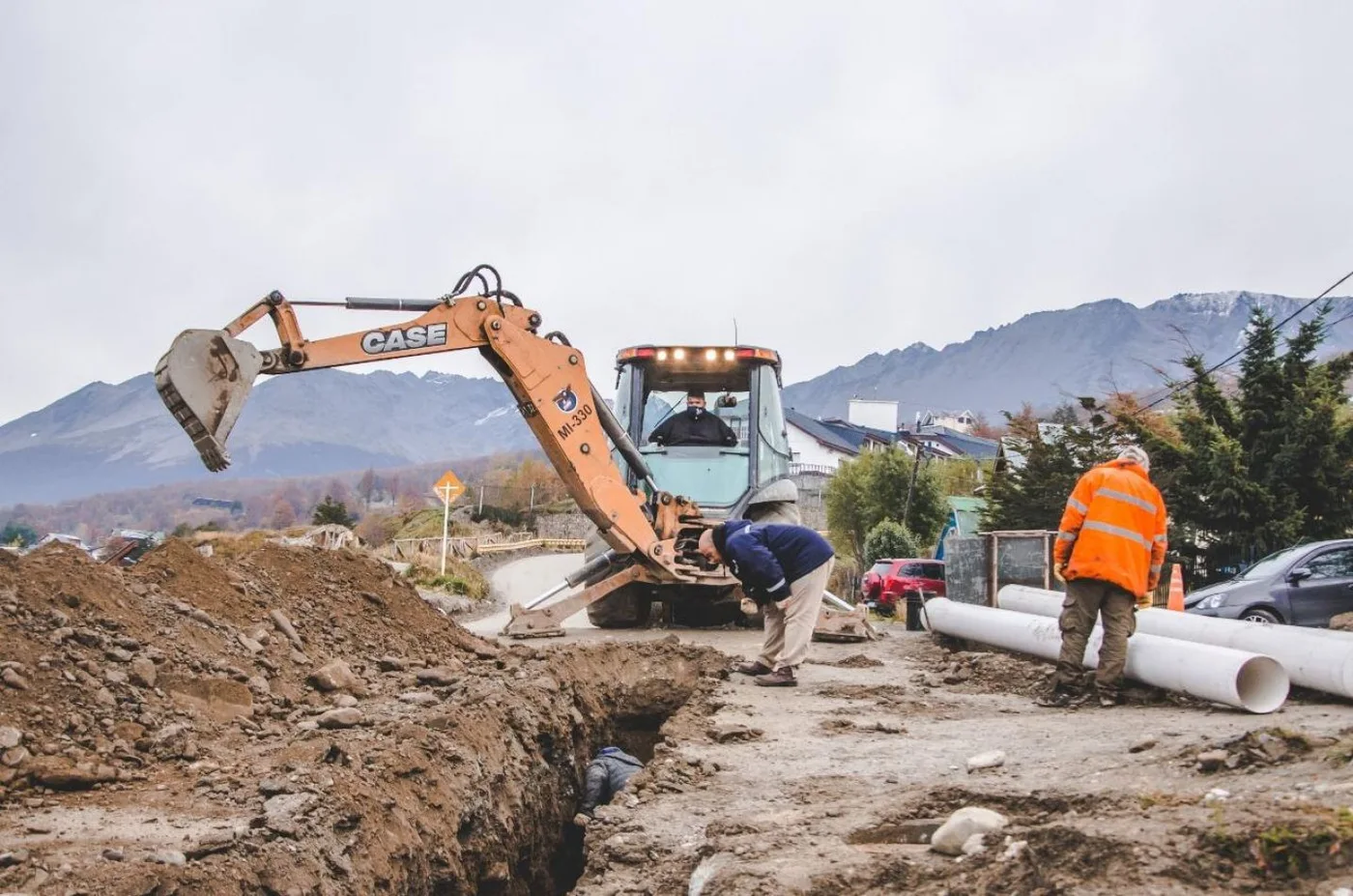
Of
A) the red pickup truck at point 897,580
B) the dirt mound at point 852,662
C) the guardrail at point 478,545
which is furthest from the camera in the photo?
the guardrail at point 478,545

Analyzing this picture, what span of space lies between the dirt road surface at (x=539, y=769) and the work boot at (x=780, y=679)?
0.41 ft

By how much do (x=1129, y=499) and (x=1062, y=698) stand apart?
1.31m

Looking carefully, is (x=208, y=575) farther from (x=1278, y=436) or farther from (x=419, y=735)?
(x=1278, y=436)

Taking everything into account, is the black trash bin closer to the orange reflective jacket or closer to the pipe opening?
the orange reflective jacket

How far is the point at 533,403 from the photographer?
9.68 meters

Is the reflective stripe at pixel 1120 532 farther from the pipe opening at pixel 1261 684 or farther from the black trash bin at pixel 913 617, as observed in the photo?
the black trash bin at pixel 913 617

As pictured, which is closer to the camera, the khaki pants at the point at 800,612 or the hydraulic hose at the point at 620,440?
the khaki pants at the point at 800,612

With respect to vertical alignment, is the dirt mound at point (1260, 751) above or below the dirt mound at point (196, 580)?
below

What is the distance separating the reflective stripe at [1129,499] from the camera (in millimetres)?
6598

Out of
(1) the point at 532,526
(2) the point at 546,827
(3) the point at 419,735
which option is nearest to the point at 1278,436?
(2) the point at 546,827

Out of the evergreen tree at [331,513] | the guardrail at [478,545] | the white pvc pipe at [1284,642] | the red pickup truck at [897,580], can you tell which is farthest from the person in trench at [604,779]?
the evergreen tree at [331,513]

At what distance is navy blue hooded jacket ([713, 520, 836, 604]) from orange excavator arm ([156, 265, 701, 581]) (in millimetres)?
2221

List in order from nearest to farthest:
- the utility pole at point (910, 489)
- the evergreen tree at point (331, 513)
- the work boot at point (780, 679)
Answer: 1. the work boot at point (780, 679)
2. the evergreen tree at point (331, 513)
3. the utility pole at point (910, 489)

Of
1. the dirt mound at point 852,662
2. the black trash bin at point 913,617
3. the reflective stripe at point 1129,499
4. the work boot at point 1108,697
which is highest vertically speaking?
the reflective stripe at point 1129,499
